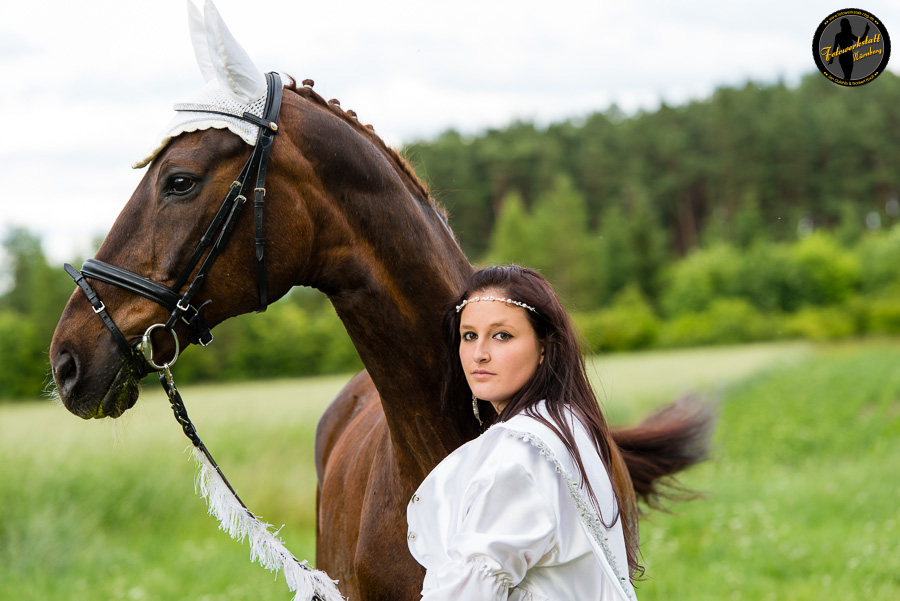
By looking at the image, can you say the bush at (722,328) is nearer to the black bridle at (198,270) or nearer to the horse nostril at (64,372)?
the black bridle at (198,270)

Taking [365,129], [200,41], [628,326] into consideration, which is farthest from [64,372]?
[628,326]

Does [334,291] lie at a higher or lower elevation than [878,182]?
higher

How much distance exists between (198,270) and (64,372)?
1.51 feet

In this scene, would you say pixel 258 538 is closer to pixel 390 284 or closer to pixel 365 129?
pixel 390 284

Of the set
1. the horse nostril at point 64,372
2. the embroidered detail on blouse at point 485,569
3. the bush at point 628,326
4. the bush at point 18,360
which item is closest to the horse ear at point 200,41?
the horse nostril at point 64,372

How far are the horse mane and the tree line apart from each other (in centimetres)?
2239

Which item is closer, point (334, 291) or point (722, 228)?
point (334, 291)

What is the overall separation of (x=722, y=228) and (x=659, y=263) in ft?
15.9

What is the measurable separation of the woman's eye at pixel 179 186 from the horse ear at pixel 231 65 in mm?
287

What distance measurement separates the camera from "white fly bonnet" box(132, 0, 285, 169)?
85.2 inches

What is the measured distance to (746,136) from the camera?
49.9 meters

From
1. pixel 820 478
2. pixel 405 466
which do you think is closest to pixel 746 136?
pixel 820 478

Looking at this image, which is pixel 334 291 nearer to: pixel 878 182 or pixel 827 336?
pixel 827 336

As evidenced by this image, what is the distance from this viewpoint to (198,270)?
2137mm
